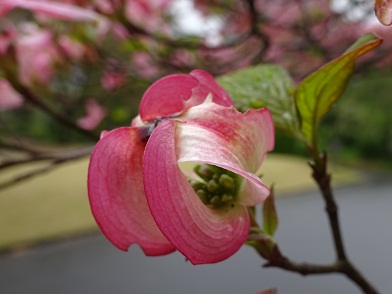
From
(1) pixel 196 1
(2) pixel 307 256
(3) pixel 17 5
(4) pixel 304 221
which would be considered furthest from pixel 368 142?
(3) pixel 17 5

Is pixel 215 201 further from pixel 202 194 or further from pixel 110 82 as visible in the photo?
pixel 110 82

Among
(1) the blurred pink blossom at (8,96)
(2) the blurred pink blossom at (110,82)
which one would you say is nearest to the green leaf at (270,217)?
(1) the blurred pink blossom at (8,96)

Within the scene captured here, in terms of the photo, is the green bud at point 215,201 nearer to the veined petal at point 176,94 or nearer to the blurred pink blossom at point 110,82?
the veined petal at point 176,94

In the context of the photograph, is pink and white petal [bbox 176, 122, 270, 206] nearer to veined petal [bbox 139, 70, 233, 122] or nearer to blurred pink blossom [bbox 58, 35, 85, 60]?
veined petal [bbox 139, 70, 233, 122]

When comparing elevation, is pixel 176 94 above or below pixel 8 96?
above

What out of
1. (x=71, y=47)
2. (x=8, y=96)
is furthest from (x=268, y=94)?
(x=71, y=47)

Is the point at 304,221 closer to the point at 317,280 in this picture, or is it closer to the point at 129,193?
the point at 317,280
